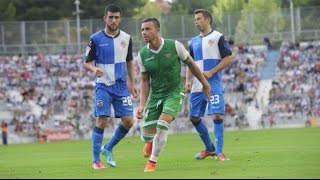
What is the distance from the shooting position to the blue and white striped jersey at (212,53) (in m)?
16.3

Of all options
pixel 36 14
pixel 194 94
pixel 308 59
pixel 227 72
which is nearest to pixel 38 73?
pixel 227 72

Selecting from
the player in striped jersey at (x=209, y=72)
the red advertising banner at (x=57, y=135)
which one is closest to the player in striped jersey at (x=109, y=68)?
the player in striped jersey at (x=209, y=72)

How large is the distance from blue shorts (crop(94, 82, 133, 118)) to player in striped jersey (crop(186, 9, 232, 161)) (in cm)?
161

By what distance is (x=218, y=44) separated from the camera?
1639cm

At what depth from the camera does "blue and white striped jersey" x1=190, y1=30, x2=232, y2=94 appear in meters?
16.3

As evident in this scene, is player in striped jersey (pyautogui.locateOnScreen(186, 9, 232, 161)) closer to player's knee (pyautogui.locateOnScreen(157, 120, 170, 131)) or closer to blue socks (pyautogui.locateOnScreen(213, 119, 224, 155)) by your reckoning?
blue socks (pyautogui.locateOnScreen(213, 119, 224, 155))

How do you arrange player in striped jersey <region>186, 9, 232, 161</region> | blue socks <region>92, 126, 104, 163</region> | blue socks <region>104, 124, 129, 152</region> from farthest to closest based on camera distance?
player in striped jersey <region>186, 9, 232, 161</region>
blue socks <region>104, 124, 129, 152</region>
blue socks <region>92, 126, 104, 163</region>

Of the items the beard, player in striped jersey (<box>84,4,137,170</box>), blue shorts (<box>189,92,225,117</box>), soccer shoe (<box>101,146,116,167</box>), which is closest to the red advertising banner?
blue shorts (<box>189,92,225,117</box>)

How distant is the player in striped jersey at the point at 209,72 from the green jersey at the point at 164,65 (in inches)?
100

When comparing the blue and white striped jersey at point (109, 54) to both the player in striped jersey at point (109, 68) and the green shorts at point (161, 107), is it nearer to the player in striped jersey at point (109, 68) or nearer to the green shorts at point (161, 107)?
the player in striped jersey at point (109, 68)

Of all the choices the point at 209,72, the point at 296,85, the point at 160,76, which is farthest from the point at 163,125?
the point at 296,85

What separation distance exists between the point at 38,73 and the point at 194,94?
1403 inches

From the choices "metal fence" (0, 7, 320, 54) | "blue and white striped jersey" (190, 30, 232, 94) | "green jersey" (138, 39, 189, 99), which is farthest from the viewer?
"metal fence" (0, 7, 320, 54)

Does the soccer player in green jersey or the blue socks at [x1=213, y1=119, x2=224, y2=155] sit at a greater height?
the soccer player in green jersey
